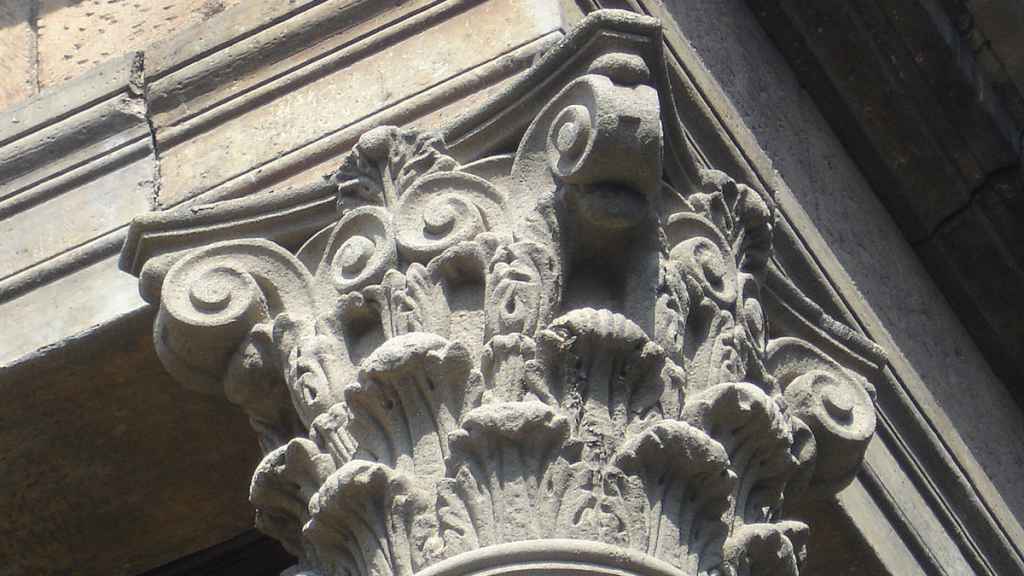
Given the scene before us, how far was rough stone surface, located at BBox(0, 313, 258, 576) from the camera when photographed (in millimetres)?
5434

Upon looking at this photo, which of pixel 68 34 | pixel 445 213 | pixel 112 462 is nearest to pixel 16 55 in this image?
pixel 68 34

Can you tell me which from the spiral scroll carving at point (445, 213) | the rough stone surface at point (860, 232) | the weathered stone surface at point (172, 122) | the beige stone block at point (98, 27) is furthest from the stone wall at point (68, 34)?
the spiral scroll carving at point (445, 213)

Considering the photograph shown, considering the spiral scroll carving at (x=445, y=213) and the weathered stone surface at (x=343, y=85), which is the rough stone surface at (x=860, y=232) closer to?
the weathered stone surface at (x=343, y=85)

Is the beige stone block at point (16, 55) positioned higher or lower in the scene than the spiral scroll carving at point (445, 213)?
higher

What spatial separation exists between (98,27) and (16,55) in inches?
9.6

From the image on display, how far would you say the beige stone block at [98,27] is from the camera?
20.2 feet

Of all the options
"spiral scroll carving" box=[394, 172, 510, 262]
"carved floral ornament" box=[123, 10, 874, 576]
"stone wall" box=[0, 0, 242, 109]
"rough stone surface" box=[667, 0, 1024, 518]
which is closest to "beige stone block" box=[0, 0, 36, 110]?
"stone wall" box=[0, 0, 242, 109]

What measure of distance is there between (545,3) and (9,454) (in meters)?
1.63

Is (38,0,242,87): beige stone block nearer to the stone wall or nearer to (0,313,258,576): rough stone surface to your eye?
the stone wall

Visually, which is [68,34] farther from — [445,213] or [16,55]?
[445,213]

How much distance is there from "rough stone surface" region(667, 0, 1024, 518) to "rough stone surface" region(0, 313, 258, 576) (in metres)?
1.51

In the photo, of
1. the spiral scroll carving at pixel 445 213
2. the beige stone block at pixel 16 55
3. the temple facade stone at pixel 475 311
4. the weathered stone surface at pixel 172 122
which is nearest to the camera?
the temple facade stone at pixel 475 311

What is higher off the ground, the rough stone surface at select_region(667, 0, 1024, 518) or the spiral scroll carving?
the rough stone surface at select_region(667, 0, 1024, 518)

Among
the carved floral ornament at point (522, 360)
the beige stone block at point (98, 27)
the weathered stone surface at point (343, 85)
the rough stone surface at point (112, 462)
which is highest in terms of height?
the beige stone block at point (98, 27)
